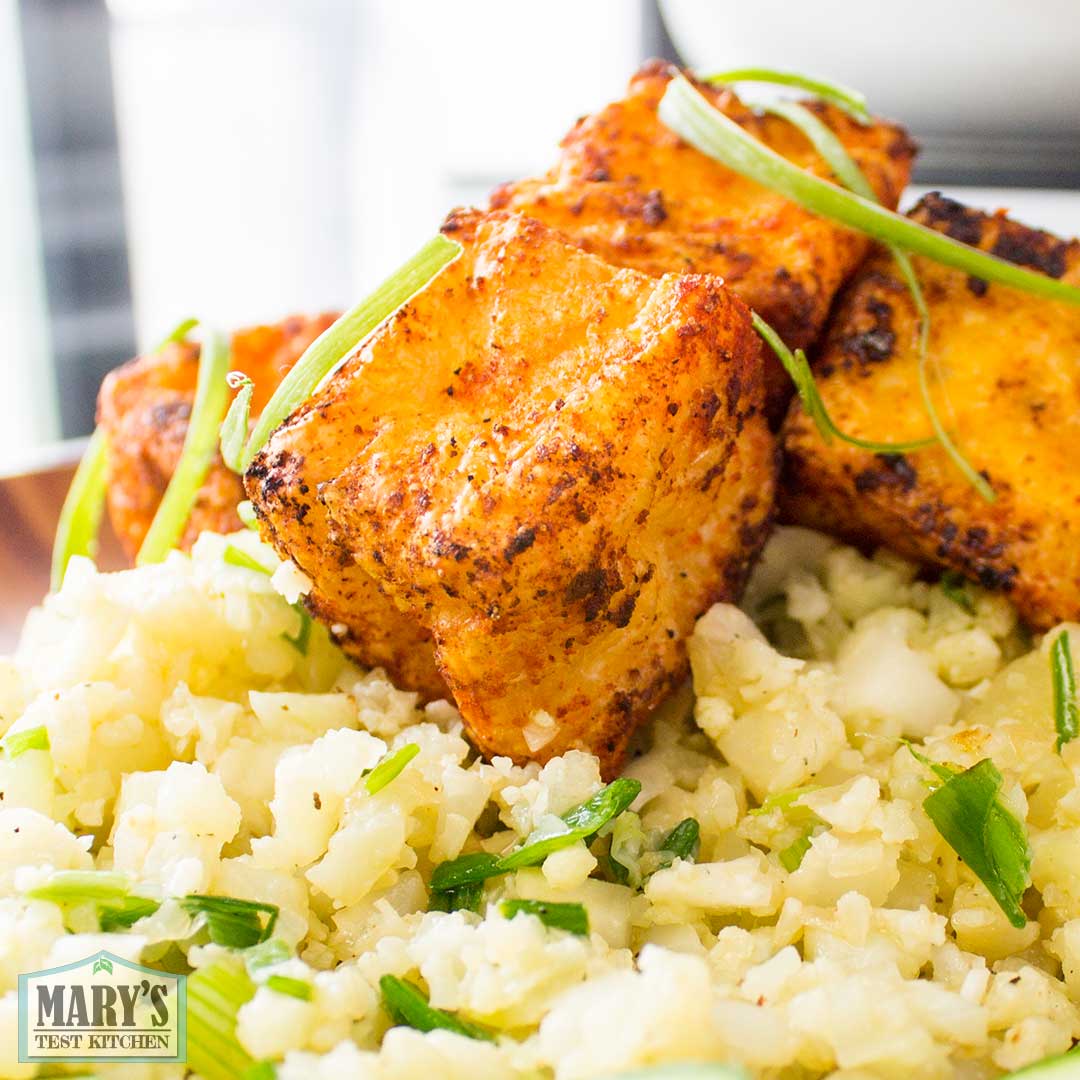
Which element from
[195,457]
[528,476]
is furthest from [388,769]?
[195,457]

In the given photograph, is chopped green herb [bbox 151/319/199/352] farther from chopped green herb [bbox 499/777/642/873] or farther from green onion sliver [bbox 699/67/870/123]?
chopped green herb [bbox 499/777/642/873]

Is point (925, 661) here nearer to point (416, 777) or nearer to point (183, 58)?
point (416, 777)

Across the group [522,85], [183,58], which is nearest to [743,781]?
[522,85]

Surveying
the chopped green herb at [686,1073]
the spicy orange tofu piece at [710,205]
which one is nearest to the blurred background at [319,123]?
the spicy orange tofu piece at [710,205]

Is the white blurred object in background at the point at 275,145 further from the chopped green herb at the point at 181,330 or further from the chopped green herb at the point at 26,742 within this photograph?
the chopped green herb at the point at 26,742

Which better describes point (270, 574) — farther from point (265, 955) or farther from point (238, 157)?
point (238, 157)

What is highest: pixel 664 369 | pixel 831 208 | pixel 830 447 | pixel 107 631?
pixel 831 208
